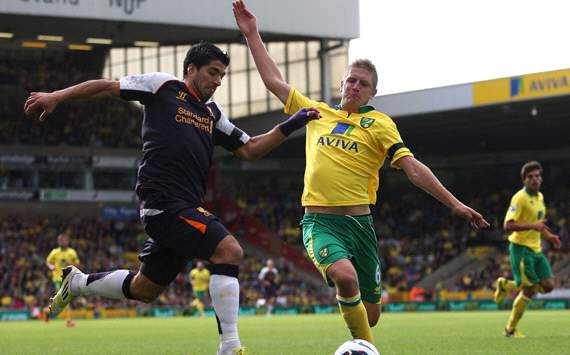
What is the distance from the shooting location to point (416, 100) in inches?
1571

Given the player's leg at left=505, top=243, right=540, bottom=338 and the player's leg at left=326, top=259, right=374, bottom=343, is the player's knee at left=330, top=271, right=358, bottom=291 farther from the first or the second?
the player's leg at left=505, top=243, right=540, bottom=338

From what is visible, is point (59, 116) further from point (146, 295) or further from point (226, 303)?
point (226, 303)

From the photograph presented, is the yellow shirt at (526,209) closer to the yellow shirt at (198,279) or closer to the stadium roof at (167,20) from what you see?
the yellow shirt at (198,279)

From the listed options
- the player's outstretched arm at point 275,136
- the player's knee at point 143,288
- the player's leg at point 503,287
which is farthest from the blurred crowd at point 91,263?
the player's outstretched arm at point 275,136

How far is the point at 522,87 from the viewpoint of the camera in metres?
36.2

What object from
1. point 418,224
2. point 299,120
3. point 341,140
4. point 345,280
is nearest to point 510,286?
point 341,140

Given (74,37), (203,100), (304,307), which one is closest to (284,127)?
(203,100)

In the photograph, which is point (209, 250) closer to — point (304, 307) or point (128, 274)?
point (128, 274)

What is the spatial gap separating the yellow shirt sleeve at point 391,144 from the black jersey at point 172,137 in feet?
5.13

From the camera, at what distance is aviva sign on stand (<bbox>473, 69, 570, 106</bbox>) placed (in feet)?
115

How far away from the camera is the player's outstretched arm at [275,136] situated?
25.0 feet

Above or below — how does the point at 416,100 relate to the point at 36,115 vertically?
above

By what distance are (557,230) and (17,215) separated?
25406 mm

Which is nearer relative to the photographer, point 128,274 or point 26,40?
point 128,274
